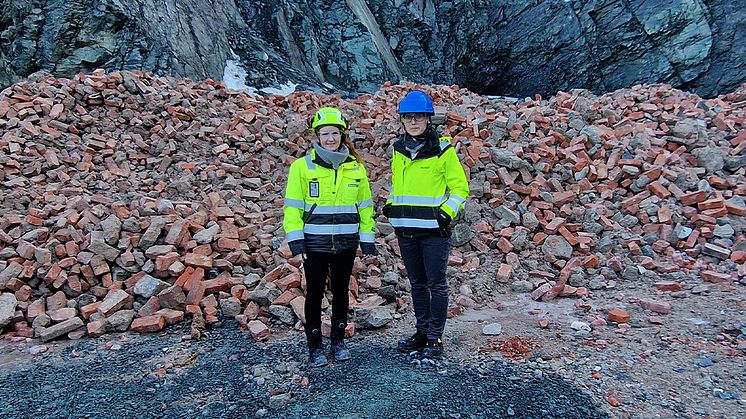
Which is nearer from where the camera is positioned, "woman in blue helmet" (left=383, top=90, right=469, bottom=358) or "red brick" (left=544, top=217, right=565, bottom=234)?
"woman in blue helmet" (left=383, top=90, right=469, bottom=358)

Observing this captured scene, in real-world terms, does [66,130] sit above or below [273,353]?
above

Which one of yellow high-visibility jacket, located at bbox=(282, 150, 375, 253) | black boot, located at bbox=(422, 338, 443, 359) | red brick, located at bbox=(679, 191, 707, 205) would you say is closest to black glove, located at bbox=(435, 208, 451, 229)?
yellow high-visibility jacket, located at bbox=(282, 150, 375, 253)

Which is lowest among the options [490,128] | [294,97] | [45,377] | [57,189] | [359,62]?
[45,377]

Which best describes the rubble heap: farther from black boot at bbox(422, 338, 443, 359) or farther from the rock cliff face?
the rock cliff face

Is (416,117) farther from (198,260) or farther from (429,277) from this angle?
(198,260)

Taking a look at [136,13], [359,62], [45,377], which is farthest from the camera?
[359,62]

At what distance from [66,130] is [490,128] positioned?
20.6ft

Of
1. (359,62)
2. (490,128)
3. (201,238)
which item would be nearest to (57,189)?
(201,238)

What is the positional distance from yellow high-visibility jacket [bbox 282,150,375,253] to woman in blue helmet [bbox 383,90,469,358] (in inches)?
13.7

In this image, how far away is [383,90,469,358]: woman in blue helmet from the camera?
3.60m

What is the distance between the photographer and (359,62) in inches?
685

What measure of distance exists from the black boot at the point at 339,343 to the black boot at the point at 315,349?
3.6 inches

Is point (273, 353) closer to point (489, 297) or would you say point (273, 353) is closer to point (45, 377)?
point (45, 377)

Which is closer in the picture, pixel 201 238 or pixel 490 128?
pixel 201 238
